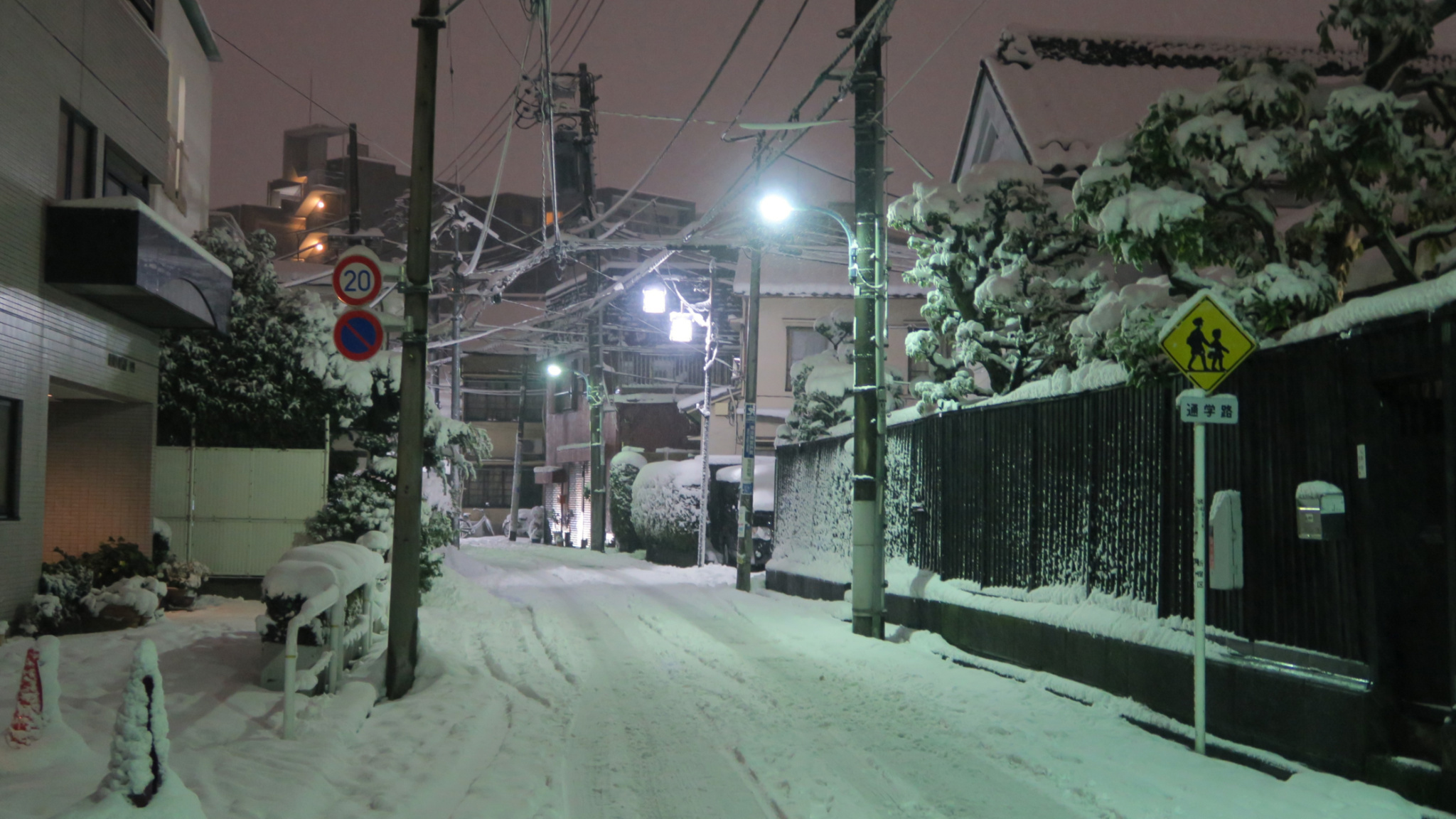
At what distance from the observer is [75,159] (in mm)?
14336

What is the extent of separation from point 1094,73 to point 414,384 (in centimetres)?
1920

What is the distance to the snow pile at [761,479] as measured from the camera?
98.1 feet

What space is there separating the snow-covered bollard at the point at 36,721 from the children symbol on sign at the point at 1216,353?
7893 millimetres

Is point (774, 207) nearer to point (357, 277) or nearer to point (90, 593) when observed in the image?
point (357, 277)

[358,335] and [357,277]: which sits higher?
[357,277]

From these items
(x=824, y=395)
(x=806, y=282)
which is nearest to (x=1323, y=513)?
(x=824, y=395)

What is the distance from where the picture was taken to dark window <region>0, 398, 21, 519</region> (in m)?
12.4

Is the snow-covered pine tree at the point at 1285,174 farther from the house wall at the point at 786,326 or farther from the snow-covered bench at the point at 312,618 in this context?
the house wall at the point at 786,326

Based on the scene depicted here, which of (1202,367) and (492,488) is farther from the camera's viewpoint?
(492,488)

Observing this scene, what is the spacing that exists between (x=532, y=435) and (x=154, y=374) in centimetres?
4561

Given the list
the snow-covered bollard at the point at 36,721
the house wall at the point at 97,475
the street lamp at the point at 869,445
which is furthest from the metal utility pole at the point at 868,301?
the house wall at the point at 97,475

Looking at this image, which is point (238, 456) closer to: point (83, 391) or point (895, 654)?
point (83, 391)

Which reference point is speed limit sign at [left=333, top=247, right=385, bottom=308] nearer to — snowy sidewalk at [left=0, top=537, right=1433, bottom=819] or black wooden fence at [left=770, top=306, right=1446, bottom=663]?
snowy sidewalk at [left=0, top=537, right=1433, bottom=819]

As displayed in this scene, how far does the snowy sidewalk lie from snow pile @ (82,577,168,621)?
0.36m
